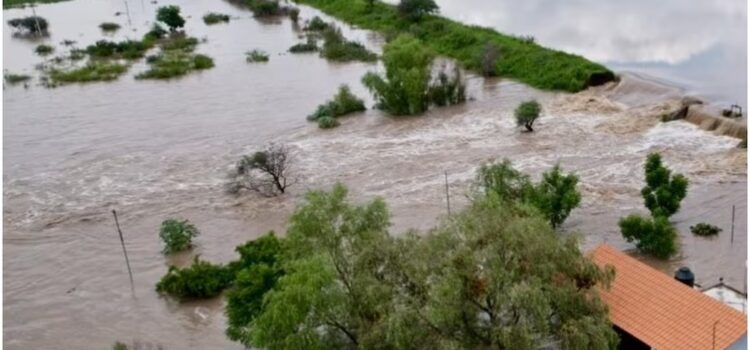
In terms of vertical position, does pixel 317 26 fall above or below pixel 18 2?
below

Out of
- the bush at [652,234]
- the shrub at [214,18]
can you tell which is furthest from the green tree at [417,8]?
the bush at [652,234]

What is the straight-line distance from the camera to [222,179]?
2597cm

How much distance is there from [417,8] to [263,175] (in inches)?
1030

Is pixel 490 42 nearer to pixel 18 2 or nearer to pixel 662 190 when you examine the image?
pixel 662 190

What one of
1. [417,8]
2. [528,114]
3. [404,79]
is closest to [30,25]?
[417,8]

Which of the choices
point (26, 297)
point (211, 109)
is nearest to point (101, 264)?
point (26, 297)

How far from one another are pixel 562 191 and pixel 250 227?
9.24m

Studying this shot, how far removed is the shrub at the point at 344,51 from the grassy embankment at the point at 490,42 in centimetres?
330

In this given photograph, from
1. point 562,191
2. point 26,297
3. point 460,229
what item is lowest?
point 26,297

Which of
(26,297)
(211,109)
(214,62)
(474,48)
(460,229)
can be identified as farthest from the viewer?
(214,62)

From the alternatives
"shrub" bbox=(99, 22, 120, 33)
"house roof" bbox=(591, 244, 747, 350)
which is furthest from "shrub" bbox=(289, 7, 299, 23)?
"house roof" bbox=(591, 244, 747, 350)

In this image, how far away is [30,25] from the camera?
57.3 metres

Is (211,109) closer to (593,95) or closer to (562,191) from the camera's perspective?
(593,95)

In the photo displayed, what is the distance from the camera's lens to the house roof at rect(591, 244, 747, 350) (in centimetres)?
1130
